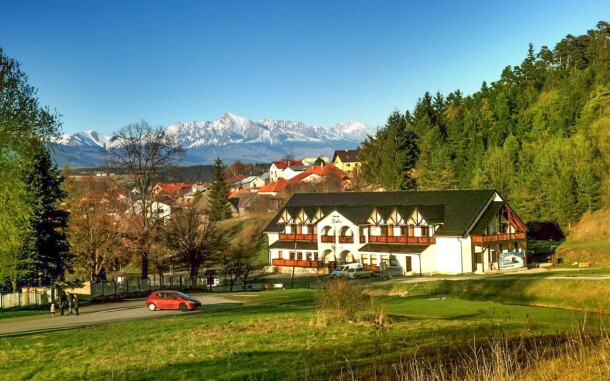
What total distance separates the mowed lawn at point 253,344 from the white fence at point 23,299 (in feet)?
42.3

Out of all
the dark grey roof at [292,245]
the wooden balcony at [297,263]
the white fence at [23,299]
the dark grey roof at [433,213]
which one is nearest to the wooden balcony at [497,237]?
the dark grey roof at [433,213]

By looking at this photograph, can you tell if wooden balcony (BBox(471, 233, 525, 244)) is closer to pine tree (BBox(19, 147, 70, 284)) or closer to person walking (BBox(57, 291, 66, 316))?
pine tree (BBox(19, 147, 70, 284))

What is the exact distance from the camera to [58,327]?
30.3 m

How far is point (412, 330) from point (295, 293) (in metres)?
21.7

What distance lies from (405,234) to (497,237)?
8.96 meters

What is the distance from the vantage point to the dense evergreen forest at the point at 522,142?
2987 inches

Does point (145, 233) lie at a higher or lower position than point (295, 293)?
higher

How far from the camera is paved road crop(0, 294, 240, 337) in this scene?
30.0 m

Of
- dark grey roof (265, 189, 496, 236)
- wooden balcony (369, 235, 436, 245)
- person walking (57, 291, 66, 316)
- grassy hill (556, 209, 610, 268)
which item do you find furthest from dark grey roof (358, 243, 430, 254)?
person walking (57, 291, 66, 316)

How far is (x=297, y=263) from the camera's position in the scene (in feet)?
221

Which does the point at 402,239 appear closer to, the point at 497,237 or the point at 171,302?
the point at 497,237

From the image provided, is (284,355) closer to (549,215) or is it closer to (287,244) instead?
(287,244)

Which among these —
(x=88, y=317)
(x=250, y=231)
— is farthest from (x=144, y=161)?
(x=250, y=231)

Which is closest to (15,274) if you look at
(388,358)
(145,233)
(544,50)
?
(145,233)
